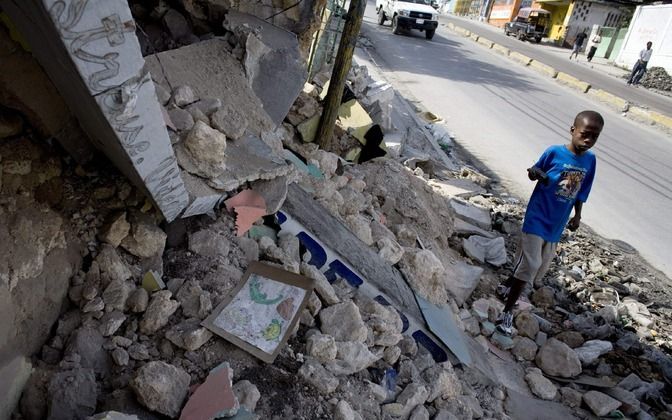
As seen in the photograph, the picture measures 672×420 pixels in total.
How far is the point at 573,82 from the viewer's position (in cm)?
1587

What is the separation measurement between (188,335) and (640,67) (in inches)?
876

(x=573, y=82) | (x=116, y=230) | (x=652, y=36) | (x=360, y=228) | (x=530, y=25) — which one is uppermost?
(x=652, y=36)

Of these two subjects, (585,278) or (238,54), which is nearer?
(238,54)

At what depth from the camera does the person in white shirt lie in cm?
1850

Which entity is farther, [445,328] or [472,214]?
[472,214]

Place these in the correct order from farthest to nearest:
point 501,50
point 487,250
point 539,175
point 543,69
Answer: point 501,50 < point 543,69 < point 487,250 < point 539,175

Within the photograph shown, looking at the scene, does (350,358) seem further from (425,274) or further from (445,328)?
(425,274)

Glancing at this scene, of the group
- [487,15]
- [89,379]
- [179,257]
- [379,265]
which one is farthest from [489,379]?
[487,15]

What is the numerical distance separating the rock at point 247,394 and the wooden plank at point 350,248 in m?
1.10

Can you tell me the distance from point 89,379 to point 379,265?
1760mm

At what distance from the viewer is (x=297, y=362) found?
2.02m

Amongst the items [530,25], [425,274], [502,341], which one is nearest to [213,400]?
[425,274]

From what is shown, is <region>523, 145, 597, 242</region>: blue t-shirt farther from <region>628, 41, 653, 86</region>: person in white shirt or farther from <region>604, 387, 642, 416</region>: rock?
<region>628, 41, 653, 86</region>: person in white shirt

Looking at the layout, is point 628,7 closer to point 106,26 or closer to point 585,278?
point 585,278
